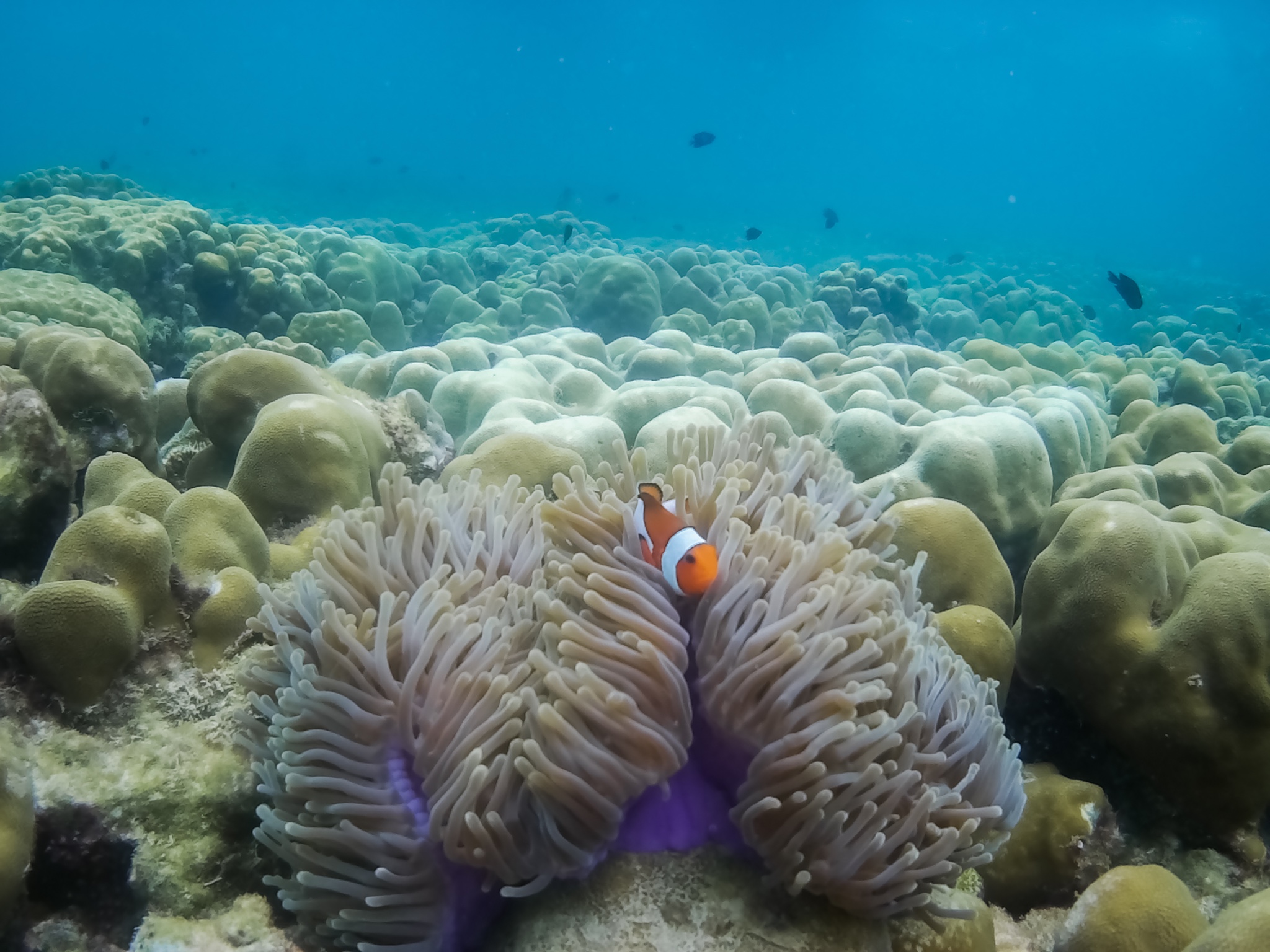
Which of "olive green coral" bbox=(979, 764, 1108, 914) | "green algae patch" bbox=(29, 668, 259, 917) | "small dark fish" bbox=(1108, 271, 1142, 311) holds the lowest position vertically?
"olive green coral" bbox=(979, 764, 1108, 914)

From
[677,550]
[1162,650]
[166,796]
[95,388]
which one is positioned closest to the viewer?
[677,550]

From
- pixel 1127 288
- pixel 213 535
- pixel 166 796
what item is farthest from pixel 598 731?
pixel 1127 288

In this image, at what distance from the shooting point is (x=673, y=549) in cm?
161

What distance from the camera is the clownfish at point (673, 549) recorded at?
1567 mm

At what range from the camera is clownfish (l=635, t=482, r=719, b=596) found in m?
1.57

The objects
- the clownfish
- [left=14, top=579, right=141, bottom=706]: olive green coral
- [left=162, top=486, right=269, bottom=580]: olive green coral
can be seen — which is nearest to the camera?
the clownfish

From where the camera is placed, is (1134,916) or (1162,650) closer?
(1134,916)

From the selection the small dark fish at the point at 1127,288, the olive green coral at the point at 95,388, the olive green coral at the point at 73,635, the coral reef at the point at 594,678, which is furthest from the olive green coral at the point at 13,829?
the small dark fish at the point at 1127,288

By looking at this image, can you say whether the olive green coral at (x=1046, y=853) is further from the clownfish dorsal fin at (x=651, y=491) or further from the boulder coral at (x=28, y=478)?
the boulder coral at (x=28, y=478)

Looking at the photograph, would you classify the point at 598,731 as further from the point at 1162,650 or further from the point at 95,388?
the point at 95,388

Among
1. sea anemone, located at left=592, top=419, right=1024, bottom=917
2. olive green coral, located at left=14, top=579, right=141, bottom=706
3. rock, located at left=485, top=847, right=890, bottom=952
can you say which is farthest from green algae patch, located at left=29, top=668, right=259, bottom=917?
sea anemone, located at left=592, top=419, right=1024, bottom=917

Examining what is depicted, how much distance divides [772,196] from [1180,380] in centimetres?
8293

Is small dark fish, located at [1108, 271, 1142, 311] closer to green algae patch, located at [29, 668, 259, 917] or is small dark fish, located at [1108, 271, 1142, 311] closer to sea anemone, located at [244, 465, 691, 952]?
sea anemone, located at [244, 465, 691, 952]

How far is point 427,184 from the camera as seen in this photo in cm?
5466
